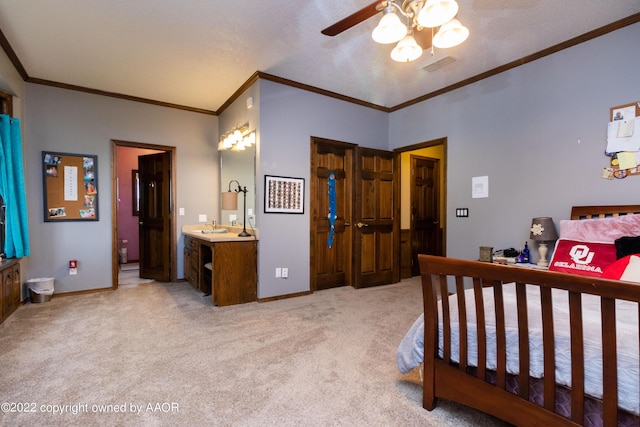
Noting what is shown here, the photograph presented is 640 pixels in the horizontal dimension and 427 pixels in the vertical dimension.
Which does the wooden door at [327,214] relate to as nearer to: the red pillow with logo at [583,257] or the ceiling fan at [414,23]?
the ceiling fan at [414,23]

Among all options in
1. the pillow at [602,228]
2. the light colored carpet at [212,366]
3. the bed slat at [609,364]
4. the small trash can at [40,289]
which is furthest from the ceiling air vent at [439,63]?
the small trash can at [40,289]

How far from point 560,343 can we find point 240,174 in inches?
150

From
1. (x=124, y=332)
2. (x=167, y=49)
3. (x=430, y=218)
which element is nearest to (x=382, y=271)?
(x=430, y=218)

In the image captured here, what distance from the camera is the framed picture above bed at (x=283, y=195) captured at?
3.66 metres

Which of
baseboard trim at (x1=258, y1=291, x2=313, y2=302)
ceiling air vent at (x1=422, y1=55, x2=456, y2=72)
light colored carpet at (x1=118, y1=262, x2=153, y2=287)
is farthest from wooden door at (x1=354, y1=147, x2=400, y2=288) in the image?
light colored carpet at (x1=118, y1=262, x2=153, y2=287)

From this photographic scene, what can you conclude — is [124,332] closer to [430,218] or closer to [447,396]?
[447,396]

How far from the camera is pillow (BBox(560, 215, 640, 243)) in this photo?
2.22m

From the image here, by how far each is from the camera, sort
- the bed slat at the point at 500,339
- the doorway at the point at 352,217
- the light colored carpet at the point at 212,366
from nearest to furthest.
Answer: the bed slat at the point at 500,339, the light colored carpet at the point at 212,366, the doorway at the point at 352,217

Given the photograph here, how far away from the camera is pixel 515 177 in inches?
128

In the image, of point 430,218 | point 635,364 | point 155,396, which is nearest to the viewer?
point 635,364

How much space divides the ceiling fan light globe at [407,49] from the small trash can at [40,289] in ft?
14.8

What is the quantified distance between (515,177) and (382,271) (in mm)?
2152

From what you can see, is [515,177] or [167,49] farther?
[515,177]

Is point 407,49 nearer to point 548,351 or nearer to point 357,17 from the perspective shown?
point 357,17
